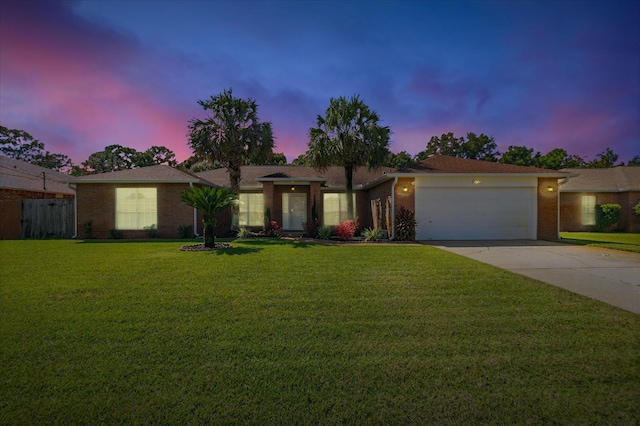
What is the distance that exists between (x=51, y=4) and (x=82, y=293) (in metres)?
8.92

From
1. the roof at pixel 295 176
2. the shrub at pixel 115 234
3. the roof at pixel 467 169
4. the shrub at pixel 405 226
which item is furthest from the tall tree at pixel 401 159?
the shrub at pixel 115 234

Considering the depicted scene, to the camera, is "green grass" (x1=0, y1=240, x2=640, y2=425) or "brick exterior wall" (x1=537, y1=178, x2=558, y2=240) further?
"brick exterior wall" (x1=537, y1=178, x2=558, y2=240)

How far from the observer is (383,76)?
14578 mm

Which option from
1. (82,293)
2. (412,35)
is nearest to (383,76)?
(412,35)

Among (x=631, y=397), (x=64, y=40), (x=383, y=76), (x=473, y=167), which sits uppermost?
(x=383, y=76)

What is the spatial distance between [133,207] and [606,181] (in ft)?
97.7

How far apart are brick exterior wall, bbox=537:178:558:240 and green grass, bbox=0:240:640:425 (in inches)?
389

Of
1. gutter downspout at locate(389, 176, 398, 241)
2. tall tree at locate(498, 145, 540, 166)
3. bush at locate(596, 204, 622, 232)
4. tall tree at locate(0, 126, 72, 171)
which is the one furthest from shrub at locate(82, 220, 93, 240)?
tall tree at locate(0, 126, 72, 171)

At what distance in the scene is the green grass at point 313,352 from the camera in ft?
7.97

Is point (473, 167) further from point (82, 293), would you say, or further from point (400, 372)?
point (82, 293)

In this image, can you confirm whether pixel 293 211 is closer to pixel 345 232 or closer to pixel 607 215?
pixel 345 232

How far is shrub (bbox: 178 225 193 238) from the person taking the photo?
14797 millimetres

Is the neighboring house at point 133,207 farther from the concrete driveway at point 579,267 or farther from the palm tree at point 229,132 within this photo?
the concrete driveway at point 579,267

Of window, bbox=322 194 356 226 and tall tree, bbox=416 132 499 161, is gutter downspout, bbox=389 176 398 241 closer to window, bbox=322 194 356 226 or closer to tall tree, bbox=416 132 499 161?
window, bbox=322 194 356 226
